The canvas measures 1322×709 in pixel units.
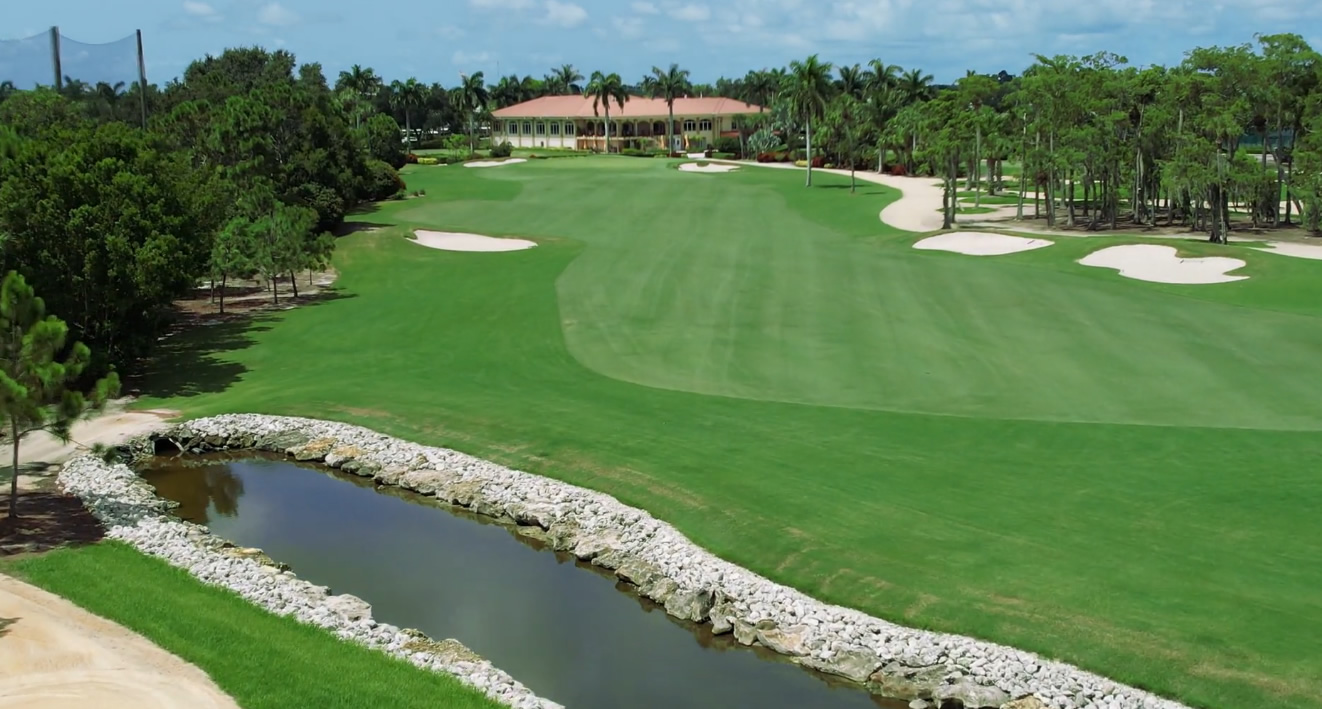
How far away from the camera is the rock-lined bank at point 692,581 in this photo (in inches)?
532

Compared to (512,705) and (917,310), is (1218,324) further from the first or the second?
(512,705)

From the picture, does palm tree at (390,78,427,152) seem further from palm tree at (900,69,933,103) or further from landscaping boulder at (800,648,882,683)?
landscaping boulder at (800,648,882,683)

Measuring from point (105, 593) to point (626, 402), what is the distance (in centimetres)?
1275

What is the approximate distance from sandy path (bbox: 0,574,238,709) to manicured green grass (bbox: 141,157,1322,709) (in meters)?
8.25

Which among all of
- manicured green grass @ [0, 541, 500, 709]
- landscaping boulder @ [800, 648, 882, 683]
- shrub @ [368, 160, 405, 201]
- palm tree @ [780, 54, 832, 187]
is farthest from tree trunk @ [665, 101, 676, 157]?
landscaping boulder @ [800, 648, 882, 683]

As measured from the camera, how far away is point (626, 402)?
25688mm

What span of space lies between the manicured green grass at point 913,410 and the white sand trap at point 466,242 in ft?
7.54

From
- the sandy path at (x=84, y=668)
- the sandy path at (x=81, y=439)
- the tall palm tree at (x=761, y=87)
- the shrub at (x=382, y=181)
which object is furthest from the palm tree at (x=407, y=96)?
the sandy path at (x=84, y=668)

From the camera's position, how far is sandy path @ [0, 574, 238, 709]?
39.9ft

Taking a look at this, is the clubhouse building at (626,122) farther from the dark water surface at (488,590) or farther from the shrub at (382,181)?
the dark water surface at (488,590)

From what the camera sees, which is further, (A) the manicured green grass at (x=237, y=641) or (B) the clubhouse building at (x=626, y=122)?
(B) the clubhouse building at (x=626, y=122)

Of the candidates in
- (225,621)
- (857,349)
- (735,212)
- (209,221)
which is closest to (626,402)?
(857,349)

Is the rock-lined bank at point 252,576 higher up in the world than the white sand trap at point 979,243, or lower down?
lower down

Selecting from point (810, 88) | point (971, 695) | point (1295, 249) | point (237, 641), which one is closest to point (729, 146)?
point (810, 88)
